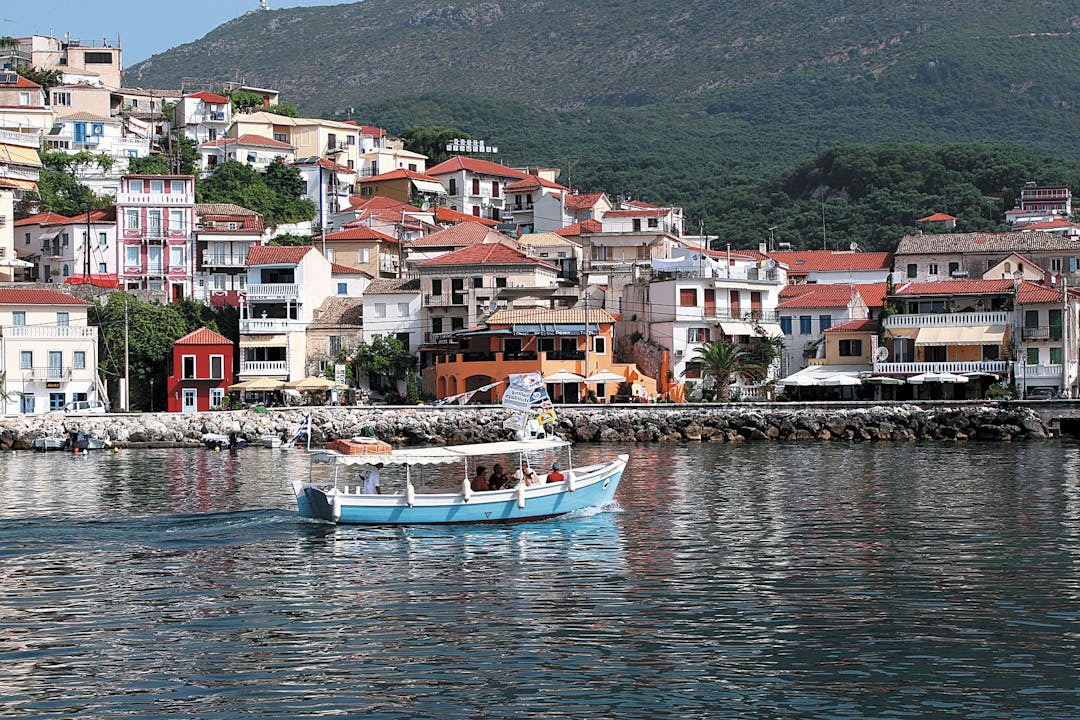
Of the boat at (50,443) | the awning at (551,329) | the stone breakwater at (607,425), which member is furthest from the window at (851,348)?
the boat at (50,443)

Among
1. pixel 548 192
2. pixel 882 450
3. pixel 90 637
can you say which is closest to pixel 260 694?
pixel 90 637

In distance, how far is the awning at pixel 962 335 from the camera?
68.8 metres

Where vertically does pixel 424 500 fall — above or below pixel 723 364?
below

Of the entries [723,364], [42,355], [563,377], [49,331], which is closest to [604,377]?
[563,377]

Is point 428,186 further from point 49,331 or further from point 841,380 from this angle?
point 841,380

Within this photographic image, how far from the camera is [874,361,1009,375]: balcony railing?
68.1 metres

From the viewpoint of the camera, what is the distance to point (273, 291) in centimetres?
7819

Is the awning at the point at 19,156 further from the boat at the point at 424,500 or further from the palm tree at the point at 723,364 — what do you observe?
the boat at the point at 424,500

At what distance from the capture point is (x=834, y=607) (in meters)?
22.8

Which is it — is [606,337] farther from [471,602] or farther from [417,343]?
[471,602]

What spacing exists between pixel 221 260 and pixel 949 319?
139 feet

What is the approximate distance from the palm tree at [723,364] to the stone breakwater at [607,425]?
548 centimetres

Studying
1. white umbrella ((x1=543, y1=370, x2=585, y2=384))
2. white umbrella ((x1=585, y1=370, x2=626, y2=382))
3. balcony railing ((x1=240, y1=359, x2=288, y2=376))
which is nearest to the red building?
balcony railing ((x1=240, y1=359, x2=288, y2=376))

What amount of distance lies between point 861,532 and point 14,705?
64.7 feet
